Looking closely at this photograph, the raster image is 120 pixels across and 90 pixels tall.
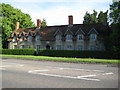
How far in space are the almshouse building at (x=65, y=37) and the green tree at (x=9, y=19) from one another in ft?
7.58

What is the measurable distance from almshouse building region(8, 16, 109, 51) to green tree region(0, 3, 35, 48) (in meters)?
2.31

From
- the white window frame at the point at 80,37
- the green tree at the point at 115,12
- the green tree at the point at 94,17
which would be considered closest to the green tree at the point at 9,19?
the white window frame at the point at 80,37

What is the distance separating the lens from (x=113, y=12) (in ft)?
95.7

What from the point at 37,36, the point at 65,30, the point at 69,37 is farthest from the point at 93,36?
the point at 37,36

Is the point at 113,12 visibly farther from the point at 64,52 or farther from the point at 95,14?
the point at 95,14

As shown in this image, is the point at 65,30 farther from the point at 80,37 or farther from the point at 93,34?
the point at 93,34

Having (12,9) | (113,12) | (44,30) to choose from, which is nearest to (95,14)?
(44,30)

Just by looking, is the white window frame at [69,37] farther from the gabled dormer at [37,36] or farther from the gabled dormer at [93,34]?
the gabled dormer at [37,36]

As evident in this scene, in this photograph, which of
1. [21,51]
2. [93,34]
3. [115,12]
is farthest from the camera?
[21,51]

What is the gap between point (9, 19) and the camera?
5072cm

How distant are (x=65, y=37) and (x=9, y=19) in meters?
22.1

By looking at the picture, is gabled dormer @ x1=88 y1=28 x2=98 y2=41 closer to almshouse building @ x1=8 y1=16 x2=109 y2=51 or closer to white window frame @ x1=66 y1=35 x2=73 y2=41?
almshouse building @ x1=8 y1=16 x2=109 y2=51

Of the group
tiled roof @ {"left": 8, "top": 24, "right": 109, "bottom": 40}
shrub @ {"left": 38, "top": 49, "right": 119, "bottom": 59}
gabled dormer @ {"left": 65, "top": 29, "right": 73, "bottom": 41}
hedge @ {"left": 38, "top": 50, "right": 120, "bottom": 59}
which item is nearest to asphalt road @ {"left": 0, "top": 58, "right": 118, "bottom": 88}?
hedge @ {"left": 38, "top": 50, "right": 120, "bottom": 59}

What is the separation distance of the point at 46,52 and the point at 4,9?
78.4ft
